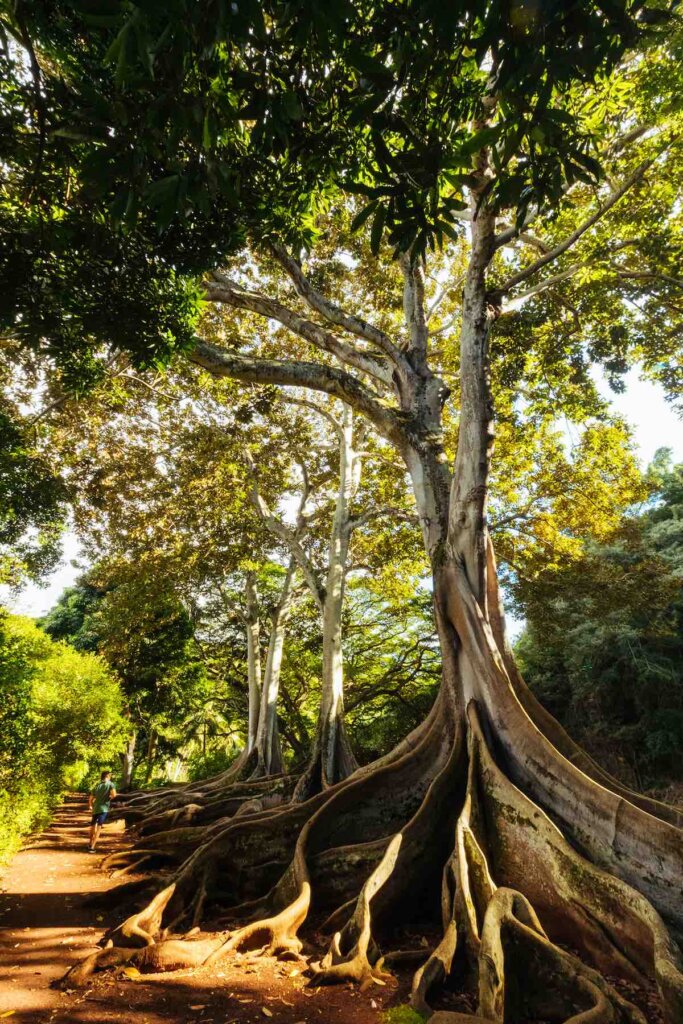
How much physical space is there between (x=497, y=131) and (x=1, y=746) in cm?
1008

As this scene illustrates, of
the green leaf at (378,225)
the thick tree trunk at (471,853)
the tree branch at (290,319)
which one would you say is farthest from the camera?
the tree branch at (290,319)

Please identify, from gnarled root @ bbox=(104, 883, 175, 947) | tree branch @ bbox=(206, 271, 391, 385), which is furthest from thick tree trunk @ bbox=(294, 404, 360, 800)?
tree branch @ bbox=(206, 271, 391, 385)

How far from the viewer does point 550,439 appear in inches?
475

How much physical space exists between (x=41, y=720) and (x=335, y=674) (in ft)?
22.8

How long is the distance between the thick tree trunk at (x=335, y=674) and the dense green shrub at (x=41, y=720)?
4519 millimetres

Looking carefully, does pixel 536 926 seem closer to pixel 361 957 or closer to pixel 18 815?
pixel 361 957

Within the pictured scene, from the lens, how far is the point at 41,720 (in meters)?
11.4

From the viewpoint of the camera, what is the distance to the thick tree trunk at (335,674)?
341 inches

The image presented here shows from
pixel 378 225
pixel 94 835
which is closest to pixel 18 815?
pixel 94 835

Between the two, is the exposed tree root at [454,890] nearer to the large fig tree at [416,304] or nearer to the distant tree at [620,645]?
the large fig tree at [416,304]

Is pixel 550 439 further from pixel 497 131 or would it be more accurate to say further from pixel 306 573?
pixel 497 131

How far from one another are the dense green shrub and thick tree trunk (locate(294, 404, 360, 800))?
4.52 meters

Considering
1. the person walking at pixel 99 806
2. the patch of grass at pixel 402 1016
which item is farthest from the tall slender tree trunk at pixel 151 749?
the patch of grass at pixel 402 1016

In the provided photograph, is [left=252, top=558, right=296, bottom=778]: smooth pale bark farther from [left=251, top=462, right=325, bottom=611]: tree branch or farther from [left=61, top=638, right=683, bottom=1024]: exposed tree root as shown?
[left=61, top=638, right=683, bottom=1024]: exposed tree root
